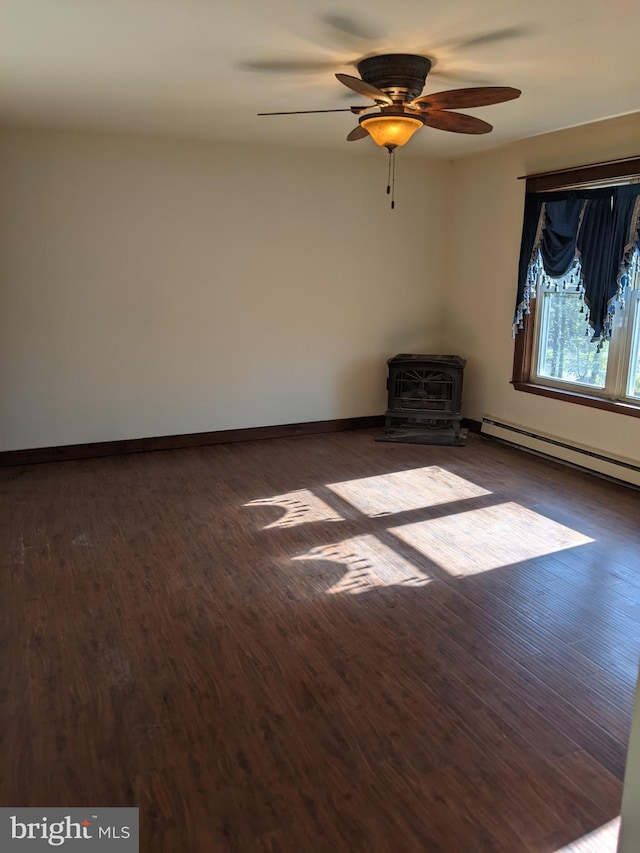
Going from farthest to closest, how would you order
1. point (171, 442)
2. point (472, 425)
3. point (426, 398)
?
point (472, 425) < point (426, 398) < point (171, 442)

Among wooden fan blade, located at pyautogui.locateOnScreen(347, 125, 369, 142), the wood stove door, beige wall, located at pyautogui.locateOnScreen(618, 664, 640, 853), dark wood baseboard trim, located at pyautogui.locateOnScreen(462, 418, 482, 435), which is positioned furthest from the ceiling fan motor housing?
dark wood baseboard trim, located at pyautogui.locateOnScreen(462, 418, 482, 435)

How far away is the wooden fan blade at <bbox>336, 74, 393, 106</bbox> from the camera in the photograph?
9.08ft

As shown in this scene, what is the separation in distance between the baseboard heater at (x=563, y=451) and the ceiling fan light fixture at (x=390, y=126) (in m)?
2.79

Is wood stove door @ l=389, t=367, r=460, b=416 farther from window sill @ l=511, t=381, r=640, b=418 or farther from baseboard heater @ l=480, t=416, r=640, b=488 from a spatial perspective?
window sill @ l=511, t=381, r=640, b=418

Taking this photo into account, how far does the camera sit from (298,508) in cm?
429

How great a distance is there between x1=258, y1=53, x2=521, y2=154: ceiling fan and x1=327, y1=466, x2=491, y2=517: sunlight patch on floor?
7.19ft

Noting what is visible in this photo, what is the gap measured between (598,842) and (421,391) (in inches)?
176

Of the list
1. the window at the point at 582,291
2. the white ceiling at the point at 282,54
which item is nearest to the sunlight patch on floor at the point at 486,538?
the window at the point at 582,291

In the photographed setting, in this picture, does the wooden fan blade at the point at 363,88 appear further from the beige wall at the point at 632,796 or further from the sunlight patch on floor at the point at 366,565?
the beige wall at the point at 632,796

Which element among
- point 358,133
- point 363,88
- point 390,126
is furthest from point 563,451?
point 363,88

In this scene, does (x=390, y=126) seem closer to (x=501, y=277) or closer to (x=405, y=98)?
(x=405, y=98)

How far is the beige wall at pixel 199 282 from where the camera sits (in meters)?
4.96

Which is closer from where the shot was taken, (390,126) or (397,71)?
(397,71)

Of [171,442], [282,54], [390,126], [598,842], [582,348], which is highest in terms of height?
[282,54]
